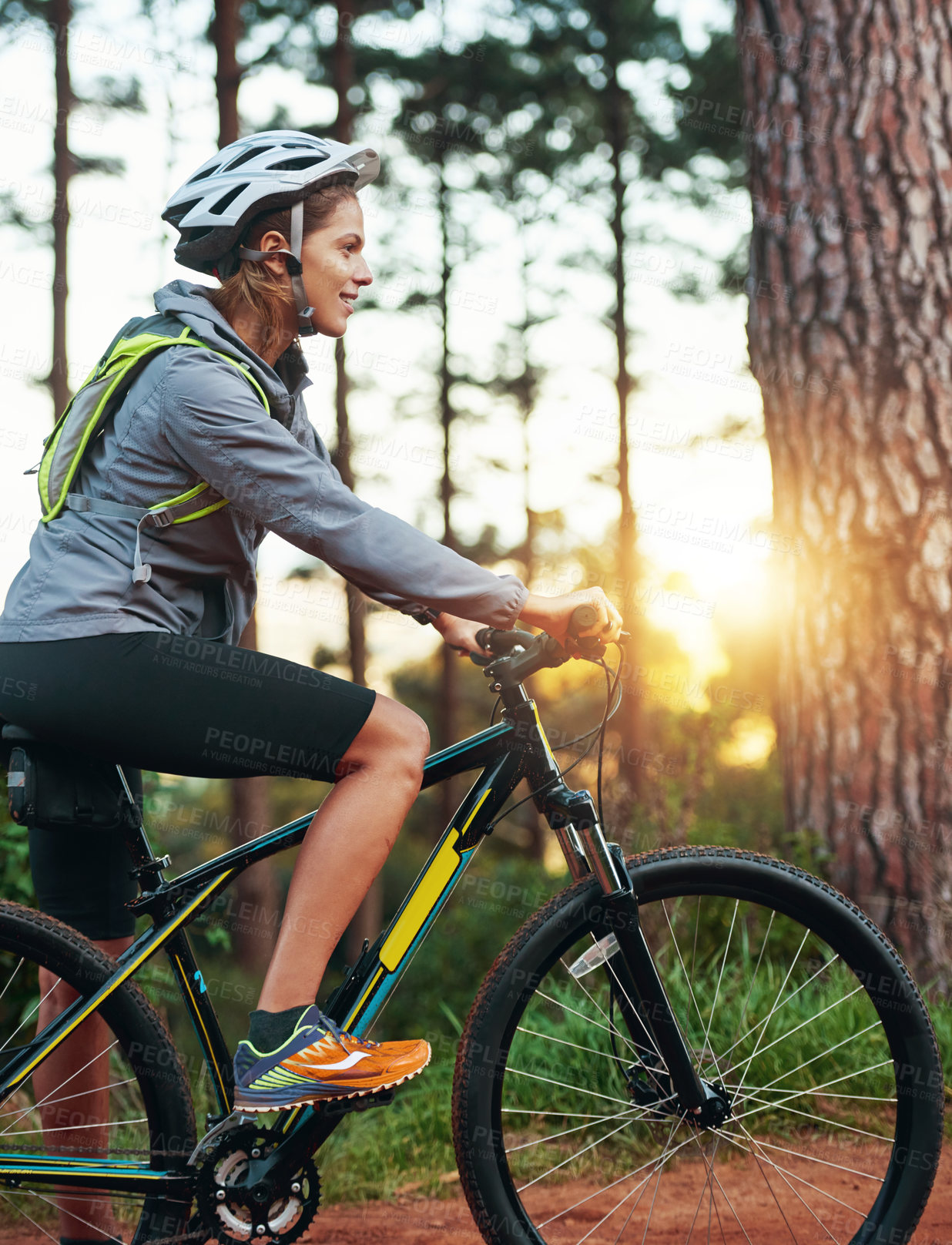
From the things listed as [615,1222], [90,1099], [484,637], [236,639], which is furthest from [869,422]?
[90,1099]

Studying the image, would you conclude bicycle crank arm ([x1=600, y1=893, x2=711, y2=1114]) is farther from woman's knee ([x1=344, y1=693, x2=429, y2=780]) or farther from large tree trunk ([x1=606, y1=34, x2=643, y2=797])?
large tree trunk ([x1=606, y1=34, x2=643, y2=797])

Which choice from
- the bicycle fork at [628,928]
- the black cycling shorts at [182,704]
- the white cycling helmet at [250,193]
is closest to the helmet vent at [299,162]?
the white cycling helmet at [250,193]

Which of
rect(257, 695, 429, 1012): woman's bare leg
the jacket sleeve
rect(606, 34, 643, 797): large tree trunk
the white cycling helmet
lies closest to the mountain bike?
rect(257, 695, 429, 1012): woman's bare leg

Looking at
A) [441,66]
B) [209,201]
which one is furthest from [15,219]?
[209,201]

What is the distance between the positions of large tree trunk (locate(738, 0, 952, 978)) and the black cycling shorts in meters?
2.41

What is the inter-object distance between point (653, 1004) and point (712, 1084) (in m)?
0.21

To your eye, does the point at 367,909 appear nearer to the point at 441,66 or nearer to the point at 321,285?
the point at 441,66

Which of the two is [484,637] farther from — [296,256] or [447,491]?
[447,491]

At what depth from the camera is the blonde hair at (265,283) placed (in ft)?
6.81

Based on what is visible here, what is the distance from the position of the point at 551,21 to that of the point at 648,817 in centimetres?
1175

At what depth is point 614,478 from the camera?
14.8 m

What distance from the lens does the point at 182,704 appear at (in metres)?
1.84

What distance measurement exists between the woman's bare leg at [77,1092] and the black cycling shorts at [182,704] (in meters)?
0.55

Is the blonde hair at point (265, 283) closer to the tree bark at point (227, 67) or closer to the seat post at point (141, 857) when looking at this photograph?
the seat post at point (141, 857)
